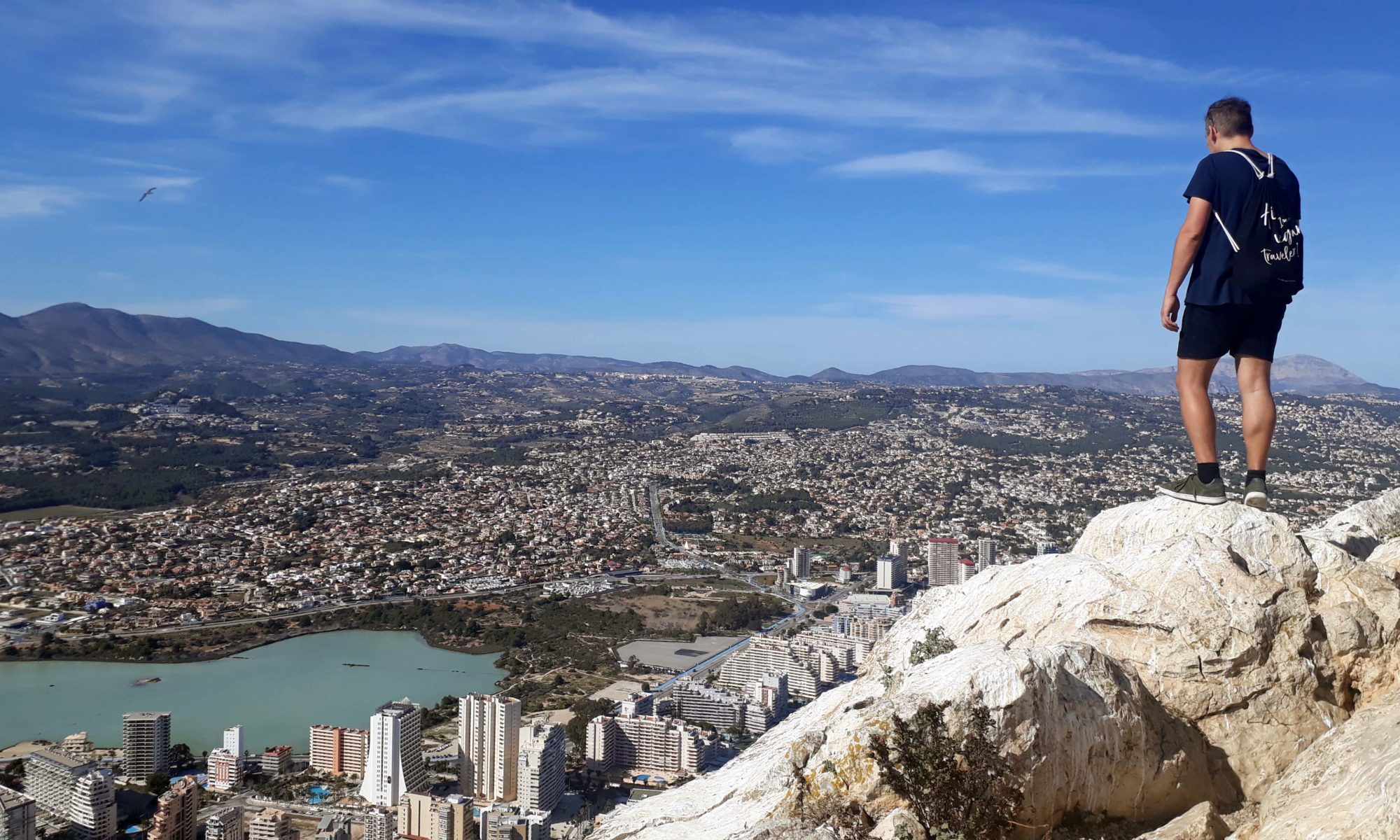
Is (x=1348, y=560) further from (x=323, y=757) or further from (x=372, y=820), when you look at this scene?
(x=323, y=757)

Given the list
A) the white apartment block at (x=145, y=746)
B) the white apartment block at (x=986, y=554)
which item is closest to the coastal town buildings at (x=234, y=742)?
the white apartment block at (x=145, y=746)

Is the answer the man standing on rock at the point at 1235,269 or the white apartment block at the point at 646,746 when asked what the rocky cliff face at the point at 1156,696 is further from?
the white apartment block at the point at 646,746

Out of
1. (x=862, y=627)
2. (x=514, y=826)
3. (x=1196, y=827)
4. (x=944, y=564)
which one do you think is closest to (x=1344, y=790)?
(x=1196, y=827)

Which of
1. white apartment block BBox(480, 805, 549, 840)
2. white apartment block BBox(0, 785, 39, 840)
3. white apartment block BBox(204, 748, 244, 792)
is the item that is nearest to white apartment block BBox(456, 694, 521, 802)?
white apartment block BBox(480, 805, 549, 840)

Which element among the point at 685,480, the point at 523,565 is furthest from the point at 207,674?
the point at 685,480

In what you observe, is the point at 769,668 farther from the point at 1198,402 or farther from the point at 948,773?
the point at 948,773
